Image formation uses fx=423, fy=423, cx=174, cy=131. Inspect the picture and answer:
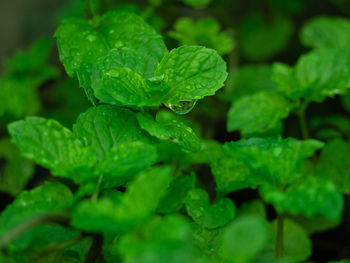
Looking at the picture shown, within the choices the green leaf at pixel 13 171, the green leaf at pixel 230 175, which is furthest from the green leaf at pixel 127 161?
the green leaf at pixel 13 171

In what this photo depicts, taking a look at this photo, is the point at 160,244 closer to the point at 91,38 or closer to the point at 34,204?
the point at 34,204

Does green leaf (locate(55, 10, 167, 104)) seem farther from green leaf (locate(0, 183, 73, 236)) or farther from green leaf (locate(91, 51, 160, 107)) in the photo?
green leaf (locate(0, 183, 73, 236))

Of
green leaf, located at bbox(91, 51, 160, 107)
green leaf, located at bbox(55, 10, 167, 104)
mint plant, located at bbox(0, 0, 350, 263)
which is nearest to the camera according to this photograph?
mint plant, located at bbox(0, 0, 350, 263)

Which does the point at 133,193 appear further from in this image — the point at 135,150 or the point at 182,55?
the point at 182,55

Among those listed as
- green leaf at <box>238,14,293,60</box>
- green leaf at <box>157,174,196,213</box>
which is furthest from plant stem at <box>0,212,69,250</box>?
green leaf at <box>238,14,293,60</box>

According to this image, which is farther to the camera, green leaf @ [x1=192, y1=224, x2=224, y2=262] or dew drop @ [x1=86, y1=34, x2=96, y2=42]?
dew drop @ [x1=86, y1=34, x2=96, y2=42]

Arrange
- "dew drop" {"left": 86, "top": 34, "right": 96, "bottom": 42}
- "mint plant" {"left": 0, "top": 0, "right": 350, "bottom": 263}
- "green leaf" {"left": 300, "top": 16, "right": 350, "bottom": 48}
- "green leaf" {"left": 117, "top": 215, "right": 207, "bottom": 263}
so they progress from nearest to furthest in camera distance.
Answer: "green leaf" {"left": 117, "top": 215, "right": 207, "bottom": 263} → "mint plant" {"left": 0, "top": 0, "right": 350, "bottom": 263} → "dew drop" {"left": 86, "top": 34, "right": 96, "bottom": 42} → "green leaf" {"left": 300, "top": 16, "right": 350, "bottom": 48}

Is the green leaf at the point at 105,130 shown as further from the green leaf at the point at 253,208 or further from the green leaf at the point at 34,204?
the green leaf at the point at 253,208
